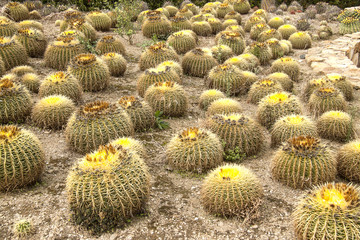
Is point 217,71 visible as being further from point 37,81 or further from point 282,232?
point 282,232

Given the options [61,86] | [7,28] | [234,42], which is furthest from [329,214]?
[7,28]

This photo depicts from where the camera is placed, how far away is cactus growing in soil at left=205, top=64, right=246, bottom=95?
27.2ft

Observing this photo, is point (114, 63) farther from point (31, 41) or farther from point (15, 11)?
point (15, 11)

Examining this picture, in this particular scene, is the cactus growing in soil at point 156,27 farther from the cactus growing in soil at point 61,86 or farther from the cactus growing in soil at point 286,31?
the cactus growing in soil at point 61,86

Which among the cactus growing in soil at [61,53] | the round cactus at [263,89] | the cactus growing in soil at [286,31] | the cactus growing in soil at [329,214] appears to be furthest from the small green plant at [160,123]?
the cactus growing in soil at [286,31]

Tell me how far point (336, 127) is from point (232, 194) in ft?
9.56

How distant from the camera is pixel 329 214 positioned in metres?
3.81

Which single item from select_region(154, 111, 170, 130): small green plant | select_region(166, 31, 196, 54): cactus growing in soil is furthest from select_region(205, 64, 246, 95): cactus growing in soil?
select_region(166, 31, 196, 54): cactus growing in soil

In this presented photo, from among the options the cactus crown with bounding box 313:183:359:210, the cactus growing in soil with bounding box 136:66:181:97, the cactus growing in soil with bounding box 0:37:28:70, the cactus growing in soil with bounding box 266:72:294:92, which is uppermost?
the cactus growing in soil with bounding box 0:37:28:70

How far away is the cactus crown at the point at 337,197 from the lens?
3.82m

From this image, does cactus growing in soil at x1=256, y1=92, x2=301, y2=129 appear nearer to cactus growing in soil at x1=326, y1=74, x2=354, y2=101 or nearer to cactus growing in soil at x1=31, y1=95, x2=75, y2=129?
cactus growing in soil at x1=326, y1=74, x2=354, y2=101

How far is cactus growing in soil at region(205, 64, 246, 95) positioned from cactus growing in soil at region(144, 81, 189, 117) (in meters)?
1.41

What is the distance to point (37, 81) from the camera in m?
7.91

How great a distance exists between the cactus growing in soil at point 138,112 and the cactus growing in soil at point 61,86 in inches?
47.7
